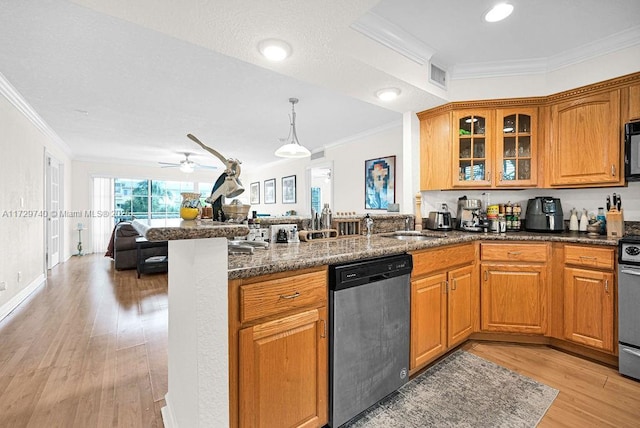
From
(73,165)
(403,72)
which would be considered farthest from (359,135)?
(73,165)

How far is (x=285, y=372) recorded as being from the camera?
1235 mm

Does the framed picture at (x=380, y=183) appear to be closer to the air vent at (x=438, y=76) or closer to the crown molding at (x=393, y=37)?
the air vent at (x=438, y=76)

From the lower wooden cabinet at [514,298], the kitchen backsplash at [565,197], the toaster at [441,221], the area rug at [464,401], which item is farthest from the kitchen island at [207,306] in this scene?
the kitchen backsplash at [565,197]

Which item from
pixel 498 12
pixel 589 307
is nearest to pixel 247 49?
pixel 498 12

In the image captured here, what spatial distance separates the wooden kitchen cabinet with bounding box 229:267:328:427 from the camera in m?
1.12

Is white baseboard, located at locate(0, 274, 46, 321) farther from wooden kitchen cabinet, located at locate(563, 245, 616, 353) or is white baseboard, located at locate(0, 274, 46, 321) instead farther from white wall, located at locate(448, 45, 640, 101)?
wooden kitchen cabinet, located at locate(563, 245, 616, 353)

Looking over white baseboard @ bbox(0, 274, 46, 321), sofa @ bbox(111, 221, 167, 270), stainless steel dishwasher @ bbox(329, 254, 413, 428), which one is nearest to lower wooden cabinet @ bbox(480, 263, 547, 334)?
stainless steel dishwasher @ bbox(329, 254, 413, 428)

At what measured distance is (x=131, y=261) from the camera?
5.01m

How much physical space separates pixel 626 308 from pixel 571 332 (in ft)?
1.33

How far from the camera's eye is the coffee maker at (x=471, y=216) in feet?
8.98

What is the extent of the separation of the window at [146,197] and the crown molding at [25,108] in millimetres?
2362

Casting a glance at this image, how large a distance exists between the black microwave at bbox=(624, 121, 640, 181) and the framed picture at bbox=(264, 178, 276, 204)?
6.79 m

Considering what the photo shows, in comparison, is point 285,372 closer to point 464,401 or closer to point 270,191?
point 464,401

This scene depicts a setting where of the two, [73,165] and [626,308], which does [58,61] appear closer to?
[626,308]
